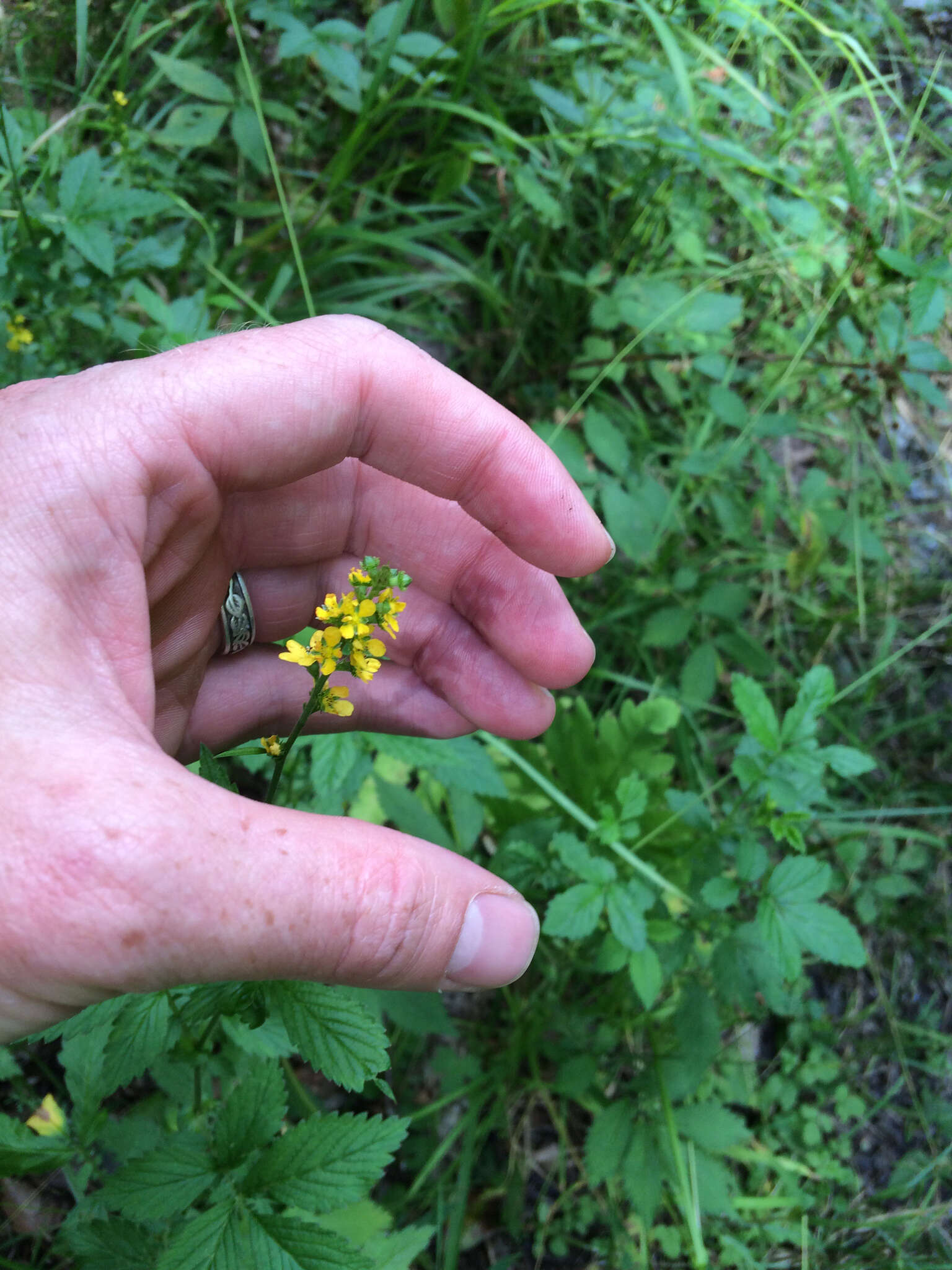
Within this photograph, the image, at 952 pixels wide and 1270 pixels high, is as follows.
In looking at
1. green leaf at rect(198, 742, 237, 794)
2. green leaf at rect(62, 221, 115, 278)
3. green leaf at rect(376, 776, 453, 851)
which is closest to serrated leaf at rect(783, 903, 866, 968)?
green leaf at rect(376, 776, 453, 851)

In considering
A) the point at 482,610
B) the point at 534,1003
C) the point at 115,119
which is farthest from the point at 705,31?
the point at 534,1003

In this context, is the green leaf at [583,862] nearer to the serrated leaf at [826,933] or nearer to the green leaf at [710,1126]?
the serrated leaf at [826,933]

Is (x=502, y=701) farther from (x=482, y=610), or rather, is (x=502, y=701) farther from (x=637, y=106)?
(x=637, y=106)

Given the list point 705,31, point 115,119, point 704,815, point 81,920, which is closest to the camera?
point 81,920

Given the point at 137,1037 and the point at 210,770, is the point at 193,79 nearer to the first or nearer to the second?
the point at 210,770

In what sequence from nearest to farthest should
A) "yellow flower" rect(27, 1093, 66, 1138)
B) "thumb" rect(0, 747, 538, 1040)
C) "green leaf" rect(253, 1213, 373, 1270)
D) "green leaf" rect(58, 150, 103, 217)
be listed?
"thumb" rect(0, 747, 538, 1040) → "green leaf" rect(253, 1213, 373, 1270) → "yellow flower" rect(27, 1093, 66, 1138) → "green leaf" rect(58, 150, 103, 217)

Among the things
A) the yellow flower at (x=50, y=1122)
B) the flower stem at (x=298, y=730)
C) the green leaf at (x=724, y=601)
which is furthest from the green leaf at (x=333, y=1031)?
the green leaf at (x=724, y=601)

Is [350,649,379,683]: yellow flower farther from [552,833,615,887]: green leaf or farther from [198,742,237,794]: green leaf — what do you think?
[552,833,615,887]: green leaf
